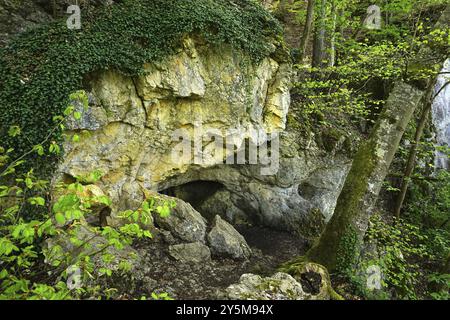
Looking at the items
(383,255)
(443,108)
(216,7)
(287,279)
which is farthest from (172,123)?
(443,108)

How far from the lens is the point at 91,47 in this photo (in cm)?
541

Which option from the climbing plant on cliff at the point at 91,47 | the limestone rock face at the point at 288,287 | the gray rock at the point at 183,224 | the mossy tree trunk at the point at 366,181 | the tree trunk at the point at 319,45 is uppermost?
the tree trunk at the point at 319,45

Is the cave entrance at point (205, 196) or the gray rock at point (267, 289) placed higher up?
the cave entrance at point (205, 196)

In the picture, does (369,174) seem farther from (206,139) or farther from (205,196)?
(205,196)

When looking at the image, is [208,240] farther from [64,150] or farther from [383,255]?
[383,255]

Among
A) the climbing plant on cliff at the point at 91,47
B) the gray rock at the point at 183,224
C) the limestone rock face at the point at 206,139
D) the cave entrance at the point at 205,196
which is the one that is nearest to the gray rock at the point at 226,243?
the gray rock at the point at 183,224

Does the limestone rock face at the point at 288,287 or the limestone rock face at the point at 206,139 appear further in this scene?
the limestone rock face at the point at 206,139

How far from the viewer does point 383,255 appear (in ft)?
20.9

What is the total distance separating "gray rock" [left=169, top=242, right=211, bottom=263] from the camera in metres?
5.57

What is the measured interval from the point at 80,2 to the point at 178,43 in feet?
7.63

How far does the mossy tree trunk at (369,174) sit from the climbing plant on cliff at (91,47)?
3684 millimetres

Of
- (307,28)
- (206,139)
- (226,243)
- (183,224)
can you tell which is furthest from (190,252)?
(307,28)

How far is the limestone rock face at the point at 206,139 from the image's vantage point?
19.2 feet

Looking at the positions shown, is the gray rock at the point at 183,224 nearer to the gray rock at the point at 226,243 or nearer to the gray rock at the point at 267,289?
the gray rock at the point at 226,243
